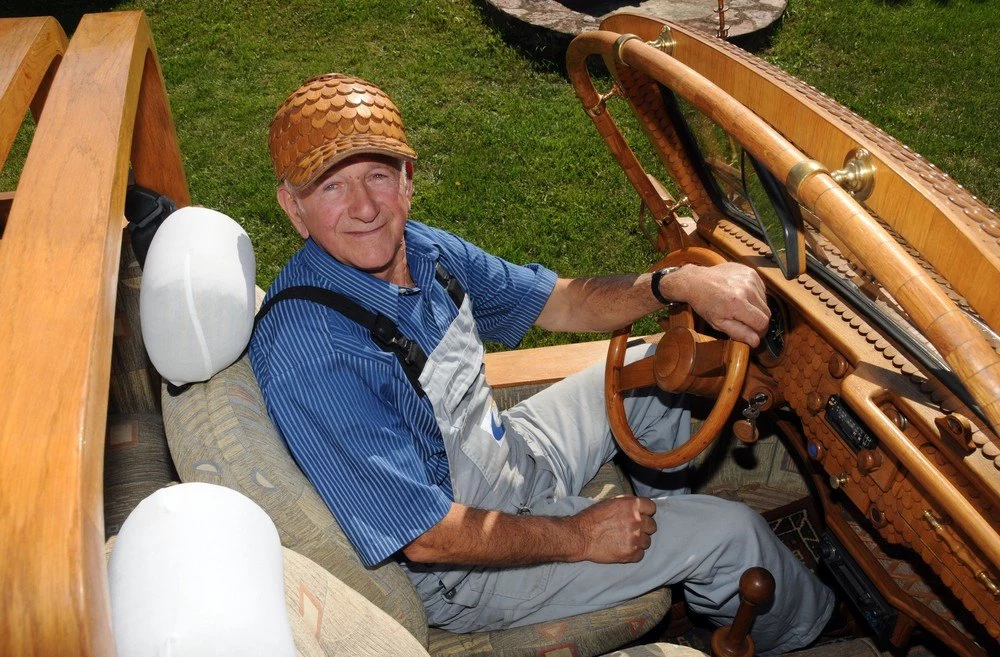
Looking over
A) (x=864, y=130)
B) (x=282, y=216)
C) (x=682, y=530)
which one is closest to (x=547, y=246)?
(x=282, y=216)

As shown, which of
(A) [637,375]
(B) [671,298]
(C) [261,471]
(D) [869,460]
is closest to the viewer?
(C) [261,471]

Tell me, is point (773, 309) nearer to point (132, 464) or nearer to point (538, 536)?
point (538, 536)

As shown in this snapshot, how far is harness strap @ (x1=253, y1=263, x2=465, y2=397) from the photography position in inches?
72.2

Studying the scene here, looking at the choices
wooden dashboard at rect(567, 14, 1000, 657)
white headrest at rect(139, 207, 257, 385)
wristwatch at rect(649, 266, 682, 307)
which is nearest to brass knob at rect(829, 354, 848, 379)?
wooden dashboard at rect(567, 14, 1000, 657)

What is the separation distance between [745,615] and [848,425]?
522 millimetres

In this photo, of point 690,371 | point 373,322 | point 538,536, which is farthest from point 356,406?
point 690,371

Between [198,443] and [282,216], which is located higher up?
[198,443]

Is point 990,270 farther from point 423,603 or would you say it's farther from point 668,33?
point 423,603

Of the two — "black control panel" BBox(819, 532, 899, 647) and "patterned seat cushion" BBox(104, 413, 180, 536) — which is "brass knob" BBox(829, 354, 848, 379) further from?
"patterned seat cushion" BBox(104, 413, 180, 536)

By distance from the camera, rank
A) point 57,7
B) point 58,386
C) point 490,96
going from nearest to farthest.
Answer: point 58,386 → point 490,96 → point 57,7

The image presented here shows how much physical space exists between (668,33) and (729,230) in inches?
19.7

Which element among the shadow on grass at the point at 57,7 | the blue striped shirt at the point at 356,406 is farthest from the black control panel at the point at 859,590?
the shadow on grass at the point at 57,7

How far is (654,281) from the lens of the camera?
2189 mm

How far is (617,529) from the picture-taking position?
2014mm
